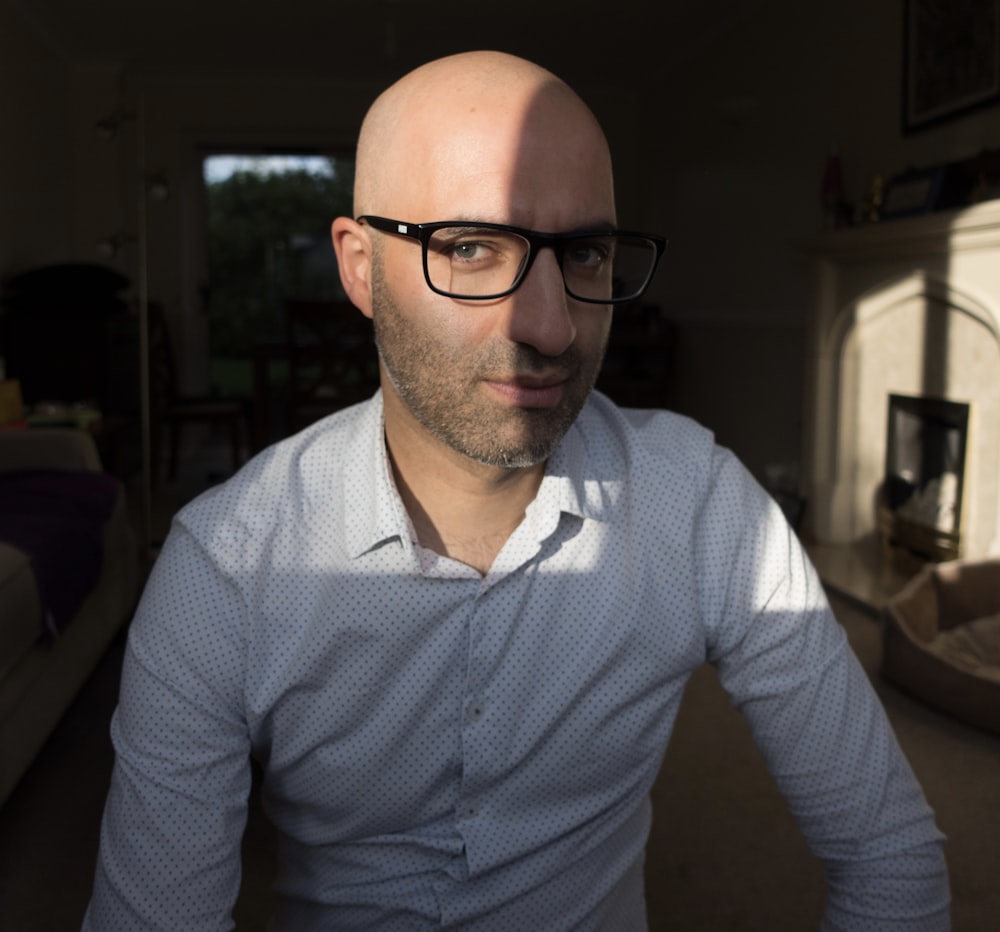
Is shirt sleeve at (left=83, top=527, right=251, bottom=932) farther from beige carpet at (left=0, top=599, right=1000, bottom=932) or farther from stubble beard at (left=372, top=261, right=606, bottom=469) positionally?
beige carpet at (left=0, top=599, right=1000, bottom=932)

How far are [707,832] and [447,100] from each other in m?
1.55

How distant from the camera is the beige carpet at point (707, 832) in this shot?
170cm

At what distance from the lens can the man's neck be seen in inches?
38.1

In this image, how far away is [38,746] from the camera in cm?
210

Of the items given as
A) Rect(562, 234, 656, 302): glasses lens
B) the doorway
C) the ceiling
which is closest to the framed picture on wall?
the ceiling

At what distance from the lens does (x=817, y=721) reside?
2.99 feet

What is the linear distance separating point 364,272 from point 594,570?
368 millimetres

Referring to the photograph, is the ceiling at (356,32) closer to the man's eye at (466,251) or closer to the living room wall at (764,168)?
the living room wall at (764,168)

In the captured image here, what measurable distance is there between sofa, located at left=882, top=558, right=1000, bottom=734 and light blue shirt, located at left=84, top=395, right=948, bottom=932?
5.42 ft

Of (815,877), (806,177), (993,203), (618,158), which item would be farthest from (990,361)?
(618,158)

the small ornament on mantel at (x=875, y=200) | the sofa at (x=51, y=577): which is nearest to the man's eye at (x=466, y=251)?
the sofa at (x=51, y=577)

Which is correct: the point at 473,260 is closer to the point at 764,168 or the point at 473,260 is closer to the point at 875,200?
the point at 875,200

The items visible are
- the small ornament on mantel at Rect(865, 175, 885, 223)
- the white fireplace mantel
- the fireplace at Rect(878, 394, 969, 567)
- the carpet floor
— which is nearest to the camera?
the carpet floor

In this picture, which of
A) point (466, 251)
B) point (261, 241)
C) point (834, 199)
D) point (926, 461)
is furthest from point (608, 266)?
point (261, 241)
